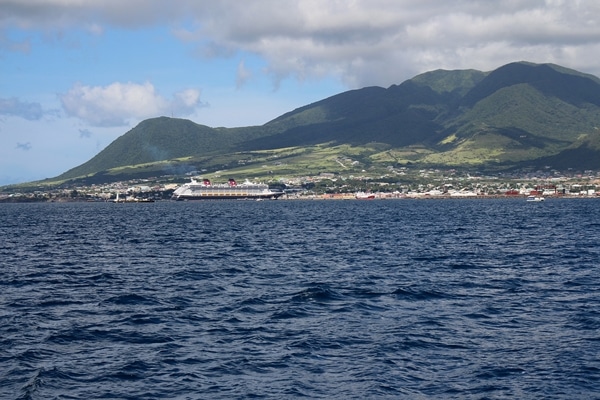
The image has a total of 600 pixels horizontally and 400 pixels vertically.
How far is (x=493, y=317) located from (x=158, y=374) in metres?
20.8

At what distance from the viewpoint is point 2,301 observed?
161 feet

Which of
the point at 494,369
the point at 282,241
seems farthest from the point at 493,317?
the point at 282,241

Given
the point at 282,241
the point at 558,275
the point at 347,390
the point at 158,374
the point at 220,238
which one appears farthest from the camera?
the point at 220,238

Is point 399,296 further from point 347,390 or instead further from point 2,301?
point 2,301

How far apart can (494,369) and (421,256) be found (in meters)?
43.5

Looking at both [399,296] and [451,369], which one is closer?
[451,369]

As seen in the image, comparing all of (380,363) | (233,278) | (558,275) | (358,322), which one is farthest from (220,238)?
(380,363)

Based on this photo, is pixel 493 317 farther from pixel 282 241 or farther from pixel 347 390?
pixel 282 241

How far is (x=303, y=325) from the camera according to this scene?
40.6 metres

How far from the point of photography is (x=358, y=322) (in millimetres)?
41094

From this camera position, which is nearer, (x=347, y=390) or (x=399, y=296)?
(x=347, y=390)

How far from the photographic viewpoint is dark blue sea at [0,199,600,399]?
3009 centimetres

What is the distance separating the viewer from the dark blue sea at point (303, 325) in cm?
3009

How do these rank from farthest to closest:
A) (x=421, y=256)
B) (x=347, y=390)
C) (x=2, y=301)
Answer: (x=421, y=256), (x=2, y=301), (x=347, y=390)
